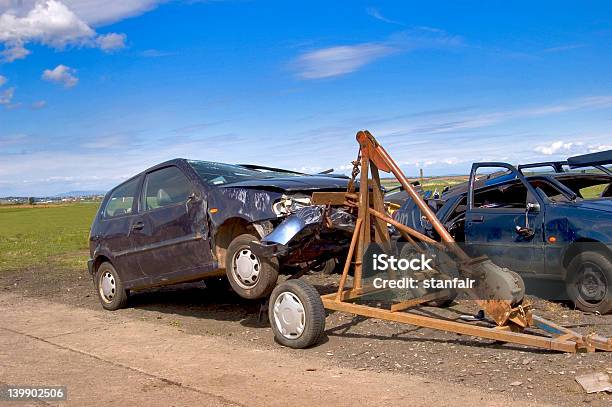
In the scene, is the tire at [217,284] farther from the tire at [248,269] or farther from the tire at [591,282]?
the tire at [591,282]

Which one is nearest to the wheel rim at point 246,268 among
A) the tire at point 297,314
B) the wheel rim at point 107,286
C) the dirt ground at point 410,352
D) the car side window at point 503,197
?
the tire at point 297,314

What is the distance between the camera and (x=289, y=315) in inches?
246

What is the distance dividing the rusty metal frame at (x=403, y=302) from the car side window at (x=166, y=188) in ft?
7.24

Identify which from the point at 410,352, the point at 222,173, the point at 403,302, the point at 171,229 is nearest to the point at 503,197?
the point at 403,302

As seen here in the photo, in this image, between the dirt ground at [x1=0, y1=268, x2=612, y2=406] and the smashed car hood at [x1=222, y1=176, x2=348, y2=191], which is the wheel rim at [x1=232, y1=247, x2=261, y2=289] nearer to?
the dirt ground at [x1=0, y1=268, x2=612, y2=406]

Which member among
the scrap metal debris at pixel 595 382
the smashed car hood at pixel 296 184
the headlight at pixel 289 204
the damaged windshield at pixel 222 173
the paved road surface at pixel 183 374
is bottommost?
the paved road surface at pixel 183 374

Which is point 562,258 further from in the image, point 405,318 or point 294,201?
point 294,201

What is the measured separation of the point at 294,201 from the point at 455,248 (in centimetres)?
196

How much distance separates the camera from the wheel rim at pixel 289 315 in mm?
6156

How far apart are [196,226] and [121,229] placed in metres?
1.83

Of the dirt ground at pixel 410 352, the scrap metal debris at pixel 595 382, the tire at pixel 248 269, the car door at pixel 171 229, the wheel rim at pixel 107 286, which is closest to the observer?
the scrap metal debris at pixel 595 382

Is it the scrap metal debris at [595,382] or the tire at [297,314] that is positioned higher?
the tire at [297,314]

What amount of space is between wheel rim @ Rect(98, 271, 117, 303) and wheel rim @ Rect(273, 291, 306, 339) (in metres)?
3.56

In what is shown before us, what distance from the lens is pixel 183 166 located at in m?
7.87
